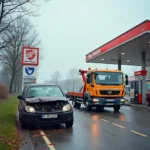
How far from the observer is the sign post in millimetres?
19297

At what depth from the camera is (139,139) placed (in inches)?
339

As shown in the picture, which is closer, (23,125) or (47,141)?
(47,141)

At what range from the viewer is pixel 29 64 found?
19.8 meters

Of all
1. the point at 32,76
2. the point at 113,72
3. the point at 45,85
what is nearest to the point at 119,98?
the point at 113,72

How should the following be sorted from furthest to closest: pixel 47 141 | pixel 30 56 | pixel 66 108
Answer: pixel 30 56 < pixel 66 108 < pixel 47 141

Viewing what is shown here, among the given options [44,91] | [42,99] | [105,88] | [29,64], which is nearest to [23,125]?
[42,99]

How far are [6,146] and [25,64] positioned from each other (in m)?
12.8

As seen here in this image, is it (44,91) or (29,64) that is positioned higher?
(29,64)

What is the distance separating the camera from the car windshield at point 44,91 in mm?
11742

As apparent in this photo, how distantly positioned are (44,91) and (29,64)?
8.13m

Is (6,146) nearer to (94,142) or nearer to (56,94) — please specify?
(94,142)

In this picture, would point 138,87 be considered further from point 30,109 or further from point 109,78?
point 30,109

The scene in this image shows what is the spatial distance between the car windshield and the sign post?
23.3 ft

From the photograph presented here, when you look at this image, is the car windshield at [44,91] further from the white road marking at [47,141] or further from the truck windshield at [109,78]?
the truck windshield at [109,78]
